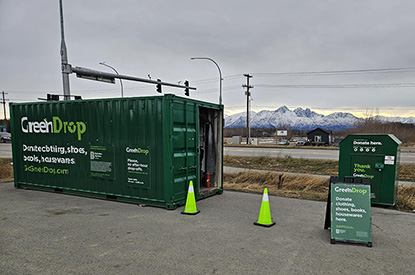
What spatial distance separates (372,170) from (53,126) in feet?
29.8

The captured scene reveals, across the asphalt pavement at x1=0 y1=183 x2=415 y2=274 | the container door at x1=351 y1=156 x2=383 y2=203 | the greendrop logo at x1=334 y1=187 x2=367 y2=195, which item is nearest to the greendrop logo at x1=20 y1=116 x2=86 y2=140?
the asphalt pavement at x1=0 y1=183 x2=415 y2=274

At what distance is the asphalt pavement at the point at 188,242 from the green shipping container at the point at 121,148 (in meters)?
0.71

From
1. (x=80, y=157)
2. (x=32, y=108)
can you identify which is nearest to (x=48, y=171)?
(x=80, y=157)

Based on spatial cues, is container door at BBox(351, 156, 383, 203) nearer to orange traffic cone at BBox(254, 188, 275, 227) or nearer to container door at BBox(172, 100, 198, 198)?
orange traffic cone at BBox(254, 188, 275, 227)

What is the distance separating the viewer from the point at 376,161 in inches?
281

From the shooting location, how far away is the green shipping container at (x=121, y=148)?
7.01 metres

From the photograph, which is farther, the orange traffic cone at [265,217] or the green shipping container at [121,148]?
the green shipping container at [121,148]

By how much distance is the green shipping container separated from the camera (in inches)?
276

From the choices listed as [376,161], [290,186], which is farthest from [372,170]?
[290,186]

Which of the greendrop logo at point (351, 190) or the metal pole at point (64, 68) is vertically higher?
the metal pole at point (64, 68)

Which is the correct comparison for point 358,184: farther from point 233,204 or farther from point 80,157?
point 80,157

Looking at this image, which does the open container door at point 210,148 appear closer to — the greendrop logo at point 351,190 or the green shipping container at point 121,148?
the green shipping container at point 121,148

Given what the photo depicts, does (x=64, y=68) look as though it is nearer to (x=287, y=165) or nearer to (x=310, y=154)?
(x=287, y=165)

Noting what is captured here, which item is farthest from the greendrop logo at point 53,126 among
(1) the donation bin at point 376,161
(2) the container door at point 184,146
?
(1) the donation bin at point 376,161
